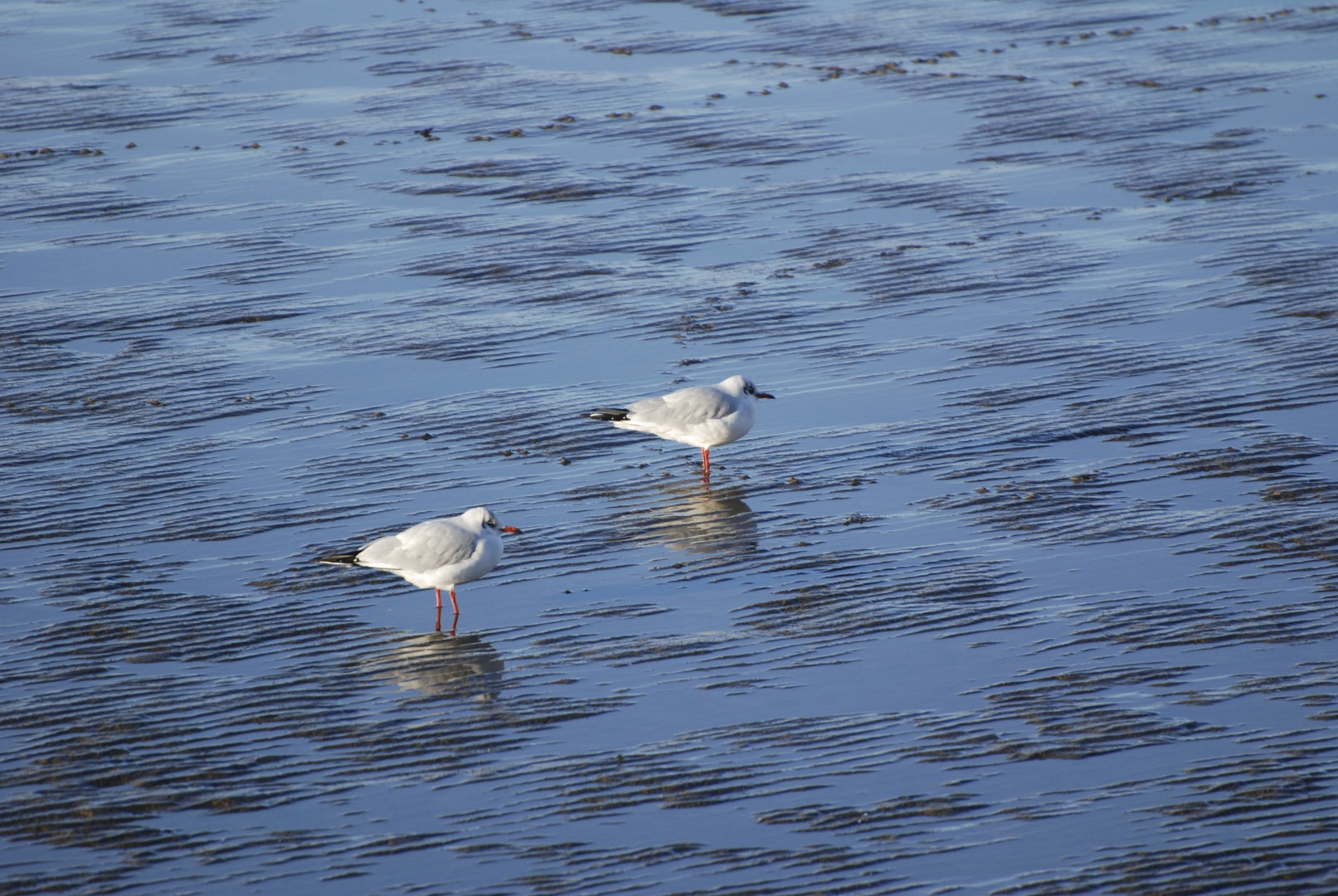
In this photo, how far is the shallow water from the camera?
869 cm

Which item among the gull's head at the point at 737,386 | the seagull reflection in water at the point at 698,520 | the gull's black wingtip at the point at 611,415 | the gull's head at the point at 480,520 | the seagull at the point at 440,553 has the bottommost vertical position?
the seagull reflection in water at the point at 698,520

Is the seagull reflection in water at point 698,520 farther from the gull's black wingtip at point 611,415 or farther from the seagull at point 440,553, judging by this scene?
the seagull at point 440,553

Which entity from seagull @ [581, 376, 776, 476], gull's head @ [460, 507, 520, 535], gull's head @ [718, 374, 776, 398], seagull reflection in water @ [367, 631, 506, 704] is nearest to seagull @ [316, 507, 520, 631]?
gull's head @ [460, 507, 520, 535]

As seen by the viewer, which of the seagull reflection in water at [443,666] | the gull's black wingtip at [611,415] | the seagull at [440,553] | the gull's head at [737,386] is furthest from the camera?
Answer: the gull's black wingtip at [611,415]

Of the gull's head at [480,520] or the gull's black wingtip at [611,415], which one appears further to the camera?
the gull's black wingtip at [611,415]

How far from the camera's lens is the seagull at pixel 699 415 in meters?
13.8

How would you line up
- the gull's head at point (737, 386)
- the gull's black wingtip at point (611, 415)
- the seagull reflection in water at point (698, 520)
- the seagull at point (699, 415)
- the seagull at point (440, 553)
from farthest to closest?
the gull's black wingtip at point (611, 415) < the gull's head at point (737, 386) < the seagull at point (699, 415) < the seagull reflection in water at point (698, 520) < the seagull at point (440, 553)

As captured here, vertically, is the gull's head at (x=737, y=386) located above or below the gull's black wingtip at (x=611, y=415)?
above

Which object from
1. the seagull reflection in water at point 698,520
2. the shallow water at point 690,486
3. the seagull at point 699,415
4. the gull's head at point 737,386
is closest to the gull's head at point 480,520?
the shallow water at point 690,486

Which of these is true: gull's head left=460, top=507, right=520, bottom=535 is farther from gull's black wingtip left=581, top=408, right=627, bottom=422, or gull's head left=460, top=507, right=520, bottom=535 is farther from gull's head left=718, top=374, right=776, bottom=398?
gull's head left=718, top=374, right=776, bottom=398

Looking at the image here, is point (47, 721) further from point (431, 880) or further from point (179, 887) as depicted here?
point (431, 880)

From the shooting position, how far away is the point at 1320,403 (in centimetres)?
1417

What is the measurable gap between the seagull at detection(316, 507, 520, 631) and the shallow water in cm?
38

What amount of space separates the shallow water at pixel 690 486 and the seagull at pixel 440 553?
38cm
